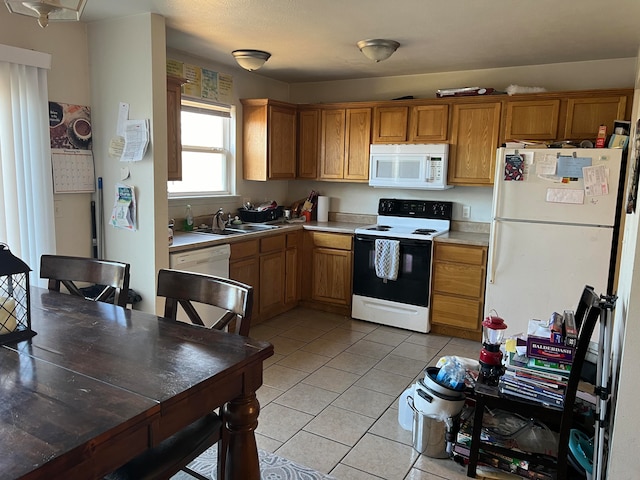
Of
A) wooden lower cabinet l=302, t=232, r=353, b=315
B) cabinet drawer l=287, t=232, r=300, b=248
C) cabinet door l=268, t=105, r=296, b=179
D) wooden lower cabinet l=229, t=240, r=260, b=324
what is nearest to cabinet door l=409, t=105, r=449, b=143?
wooden lower cabinet l=302, t=232, r=353, b=315

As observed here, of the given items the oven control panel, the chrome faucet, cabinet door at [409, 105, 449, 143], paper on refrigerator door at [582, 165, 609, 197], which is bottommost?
the chrome faucet

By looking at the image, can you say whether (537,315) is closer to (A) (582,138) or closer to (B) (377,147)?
(A) (582,138)

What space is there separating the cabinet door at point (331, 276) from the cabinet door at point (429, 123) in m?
1.25

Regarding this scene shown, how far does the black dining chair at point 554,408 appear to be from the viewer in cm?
190

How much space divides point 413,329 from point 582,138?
2.07 meters

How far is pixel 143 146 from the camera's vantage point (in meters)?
3.01

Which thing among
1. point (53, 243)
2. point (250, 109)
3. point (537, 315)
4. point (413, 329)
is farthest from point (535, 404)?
point (250, 109)

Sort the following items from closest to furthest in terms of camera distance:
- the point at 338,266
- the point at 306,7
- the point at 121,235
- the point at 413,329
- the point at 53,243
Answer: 1. the point at 306,7
2. the point at 53,243
3. the point at 121,235
4. the point at 413,329
5. the point at 338,266

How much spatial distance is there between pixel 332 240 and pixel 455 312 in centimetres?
130

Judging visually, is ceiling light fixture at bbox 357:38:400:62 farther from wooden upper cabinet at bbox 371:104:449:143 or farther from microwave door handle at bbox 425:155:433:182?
microwave door handle at bbox 425:155:433:182

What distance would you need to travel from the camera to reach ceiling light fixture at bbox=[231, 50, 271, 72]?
3.70 meters

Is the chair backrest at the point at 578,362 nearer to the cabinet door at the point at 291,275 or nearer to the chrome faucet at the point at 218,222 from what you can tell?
the cabinet door at the point at 291,275

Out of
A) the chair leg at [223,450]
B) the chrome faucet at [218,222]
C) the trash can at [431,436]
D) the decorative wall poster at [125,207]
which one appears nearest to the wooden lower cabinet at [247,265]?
the chrome faucet at [218,222]

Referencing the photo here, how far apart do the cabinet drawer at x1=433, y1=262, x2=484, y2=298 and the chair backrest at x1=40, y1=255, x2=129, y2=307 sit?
269 cm
